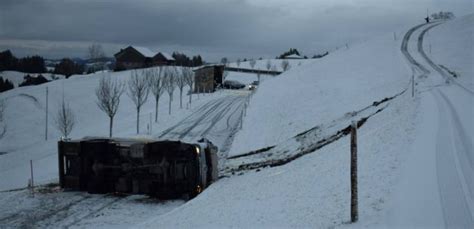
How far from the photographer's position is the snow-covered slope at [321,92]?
35.6 metres

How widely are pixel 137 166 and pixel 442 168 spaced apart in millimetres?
11671

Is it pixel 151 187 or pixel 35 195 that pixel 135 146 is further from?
pixel 35 195

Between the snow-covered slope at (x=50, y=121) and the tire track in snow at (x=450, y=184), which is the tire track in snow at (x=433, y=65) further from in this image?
the snow-covered slope at (x=50, y=121)

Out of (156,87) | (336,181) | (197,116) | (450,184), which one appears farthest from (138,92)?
(450,184)

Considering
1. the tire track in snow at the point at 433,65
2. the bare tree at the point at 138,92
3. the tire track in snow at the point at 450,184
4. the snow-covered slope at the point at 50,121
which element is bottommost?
the snow-covered slope at the point at 50,121

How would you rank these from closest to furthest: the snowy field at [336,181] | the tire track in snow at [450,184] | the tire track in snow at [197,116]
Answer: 1. the tire track in snow at [450,184]
2. the snowy field at [336,181]
3. the tire track in snow at [197,116]

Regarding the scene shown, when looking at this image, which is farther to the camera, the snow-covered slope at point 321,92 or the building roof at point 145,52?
the building roof at point 145,52

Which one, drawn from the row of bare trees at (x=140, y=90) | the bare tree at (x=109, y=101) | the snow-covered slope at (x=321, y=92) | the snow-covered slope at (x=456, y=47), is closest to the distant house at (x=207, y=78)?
the row of bare trees at (x=140, y=90)

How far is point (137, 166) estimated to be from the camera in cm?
2012

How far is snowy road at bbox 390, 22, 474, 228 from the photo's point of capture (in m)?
10.9

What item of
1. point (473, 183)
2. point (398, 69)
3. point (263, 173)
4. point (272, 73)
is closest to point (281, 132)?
point (263, 173)

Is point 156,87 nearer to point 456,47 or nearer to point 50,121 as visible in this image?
point 50,121

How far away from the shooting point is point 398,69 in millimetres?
47125

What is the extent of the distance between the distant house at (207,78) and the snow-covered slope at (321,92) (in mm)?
22268
